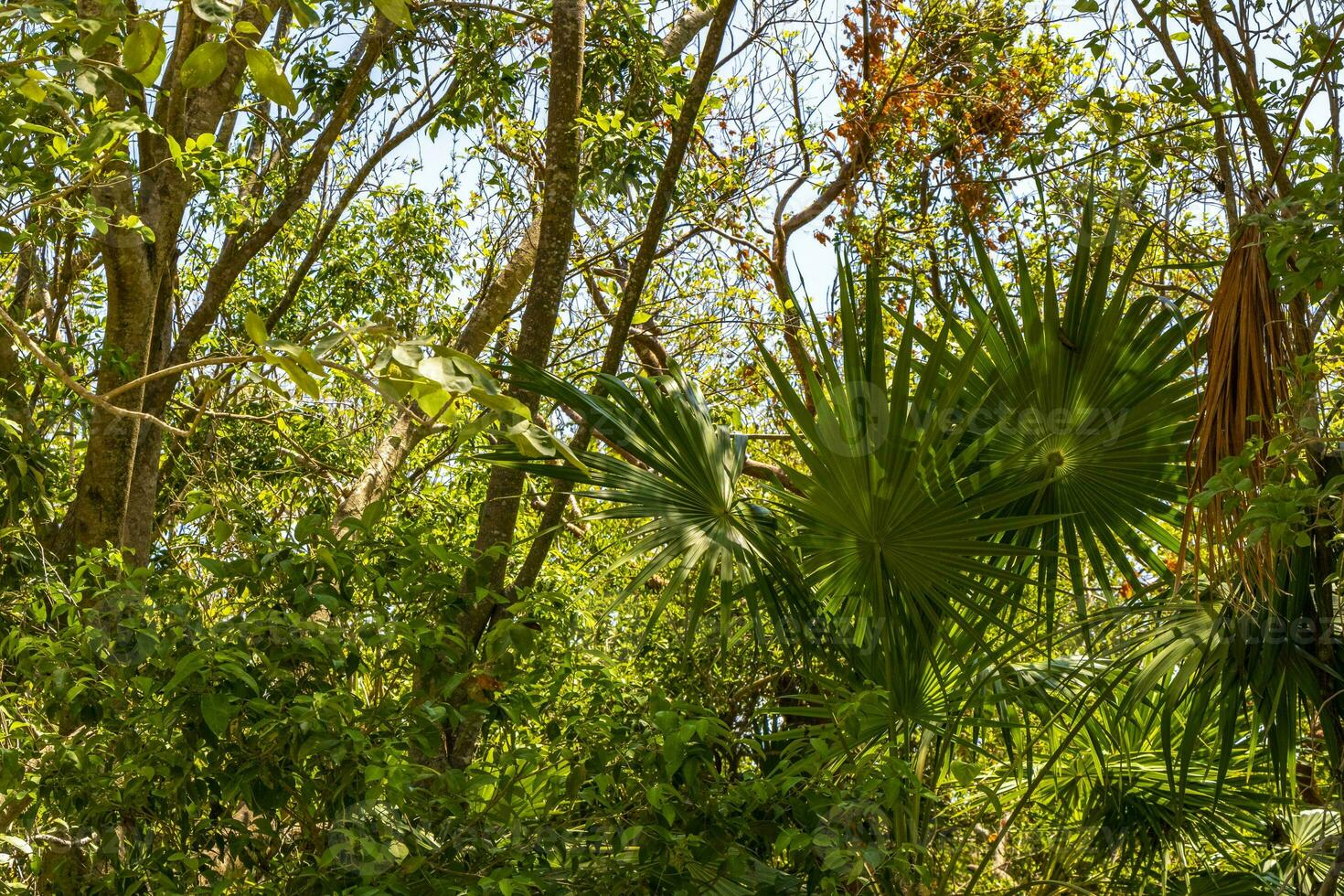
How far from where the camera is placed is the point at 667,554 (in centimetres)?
305

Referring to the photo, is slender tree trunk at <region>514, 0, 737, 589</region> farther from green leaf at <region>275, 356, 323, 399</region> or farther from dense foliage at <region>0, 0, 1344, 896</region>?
green leaf at <region>275, 356, 323, 399</region>

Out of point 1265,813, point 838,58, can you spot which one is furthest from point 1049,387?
point 838,58

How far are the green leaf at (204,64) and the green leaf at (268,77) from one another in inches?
1.9

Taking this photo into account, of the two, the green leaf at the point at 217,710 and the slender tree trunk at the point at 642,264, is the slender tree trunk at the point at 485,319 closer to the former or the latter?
the slender tree trunk at the point at 642,264

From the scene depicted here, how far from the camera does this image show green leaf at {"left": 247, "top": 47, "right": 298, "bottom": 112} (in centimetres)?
126

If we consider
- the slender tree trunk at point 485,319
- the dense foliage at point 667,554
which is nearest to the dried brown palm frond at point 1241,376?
the dense foliage at point 667,554

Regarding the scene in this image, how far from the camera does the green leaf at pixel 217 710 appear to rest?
7.62ft

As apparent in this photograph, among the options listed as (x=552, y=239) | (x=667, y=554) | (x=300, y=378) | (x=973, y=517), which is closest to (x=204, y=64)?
(x=300, y=378)

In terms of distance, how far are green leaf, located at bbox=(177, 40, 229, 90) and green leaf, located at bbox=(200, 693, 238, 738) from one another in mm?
1430

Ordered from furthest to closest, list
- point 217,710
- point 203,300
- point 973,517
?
point 203,300 → point 973,517 → point 217,710

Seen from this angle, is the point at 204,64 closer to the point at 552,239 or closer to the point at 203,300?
the point at 552,239

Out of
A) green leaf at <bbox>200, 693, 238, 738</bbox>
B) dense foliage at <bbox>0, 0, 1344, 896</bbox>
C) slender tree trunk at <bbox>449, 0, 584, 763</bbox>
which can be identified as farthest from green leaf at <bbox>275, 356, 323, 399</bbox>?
slender tree trunk at <bbox>449, 0, 584, 763</bbox>

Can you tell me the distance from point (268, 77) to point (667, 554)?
6.44 feet

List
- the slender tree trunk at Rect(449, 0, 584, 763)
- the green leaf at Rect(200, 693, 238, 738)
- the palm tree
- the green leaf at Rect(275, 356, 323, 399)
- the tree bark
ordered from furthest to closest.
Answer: the tree bark → the slender tree trunk at Rect(449, 0, 584, 763) → the palm tree → the green leaf at Rect(200, 693, 238, 738) → the green leaf at Rect(275, 356, 323, 399)
